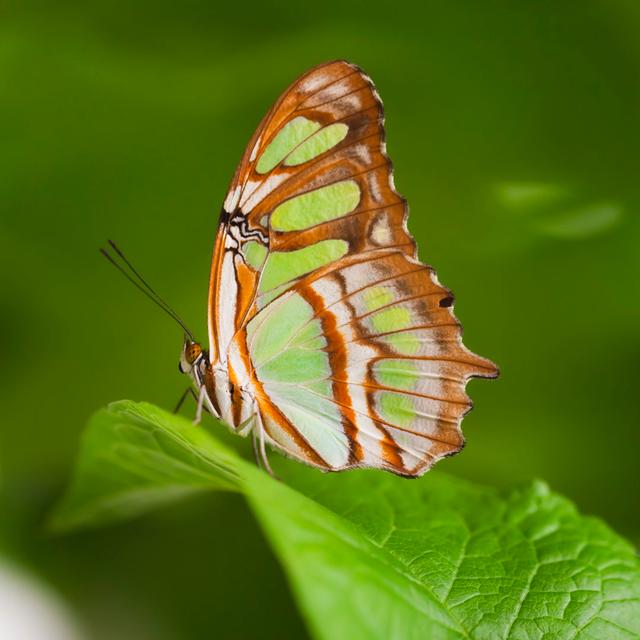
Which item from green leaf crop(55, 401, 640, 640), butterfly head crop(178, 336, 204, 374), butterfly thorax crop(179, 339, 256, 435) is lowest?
green leaf crop(55, 401, 640, 640)

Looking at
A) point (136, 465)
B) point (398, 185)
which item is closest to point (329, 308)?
point (136, 465)

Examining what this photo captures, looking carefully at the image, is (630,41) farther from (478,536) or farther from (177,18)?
(478,536)

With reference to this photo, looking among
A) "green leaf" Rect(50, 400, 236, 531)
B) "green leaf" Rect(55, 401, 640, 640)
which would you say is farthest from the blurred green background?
"green leaf" Rect(55, 401, 640, 640)

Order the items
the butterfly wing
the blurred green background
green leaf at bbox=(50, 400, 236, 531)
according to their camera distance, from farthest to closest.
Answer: the blurred green background → the butterfly wing → green leaf at bbox=(50, 400, 236, 531)

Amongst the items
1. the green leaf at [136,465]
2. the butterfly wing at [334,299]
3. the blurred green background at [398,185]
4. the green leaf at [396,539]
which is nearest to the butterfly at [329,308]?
the butterfly wing at [334,299]

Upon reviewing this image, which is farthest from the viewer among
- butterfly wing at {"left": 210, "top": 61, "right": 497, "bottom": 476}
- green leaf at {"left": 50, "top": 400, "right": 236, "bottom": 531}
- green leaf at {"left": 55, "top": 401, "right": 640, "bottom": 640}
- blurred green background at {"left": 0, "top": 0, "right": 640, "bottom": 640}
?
blurred green background at {"left": 0, "top": 0, "right": 640, "bottom": 640}

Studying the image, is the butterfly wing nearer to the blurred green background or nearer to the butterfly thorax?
the butterfly thorax
